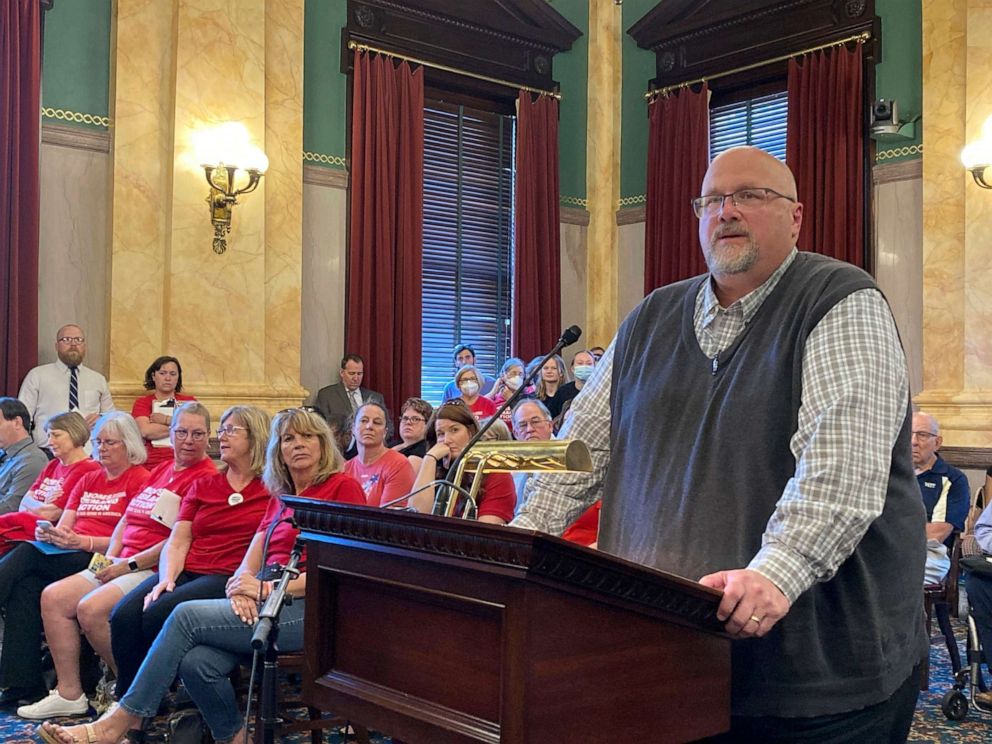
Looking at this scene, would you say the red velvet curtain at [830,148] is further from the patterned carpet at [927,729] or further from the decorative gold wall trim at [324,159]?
the patterned carpet at [927,729]

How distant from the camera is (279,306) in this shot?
7.98 metres

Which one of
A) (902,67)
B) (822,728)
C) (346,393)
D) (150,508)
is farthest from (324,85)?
(822,728)

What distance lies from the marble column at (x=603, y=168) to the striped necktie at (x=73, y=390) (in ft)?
15.3

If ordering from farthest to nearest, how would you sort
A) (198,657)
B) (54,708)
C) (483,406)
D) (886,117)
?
(886,117), (483,406), (54,708), (198,657)

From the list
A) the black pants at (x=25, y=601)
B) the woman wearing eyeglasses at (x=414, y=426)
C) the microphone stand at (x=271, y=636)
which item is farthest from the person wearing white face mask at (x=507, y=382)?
the microphone stand at (x=271, y=636)

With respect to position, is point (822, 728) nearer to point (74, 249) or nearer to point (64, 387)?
point (64, 387)

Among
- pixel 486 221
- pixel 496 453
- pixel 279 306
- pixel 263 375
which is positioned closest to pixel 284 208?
pixel 279 306

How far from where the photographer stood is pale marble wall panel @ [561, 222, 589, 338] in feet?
32.4

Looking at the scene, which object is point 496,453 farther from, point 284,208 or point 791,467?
point 284,208

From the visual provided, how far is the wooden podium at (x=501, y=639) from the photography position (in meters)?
1.25

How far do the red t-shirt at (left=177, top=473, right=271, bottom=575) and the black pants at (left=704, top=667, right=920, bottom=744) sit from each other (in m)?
2.93

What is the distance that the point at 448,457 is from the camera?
512 centimetres

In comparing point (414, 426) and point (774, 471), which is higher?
point (774, 471)

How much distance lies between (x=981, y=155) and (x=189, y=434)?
526 cm
